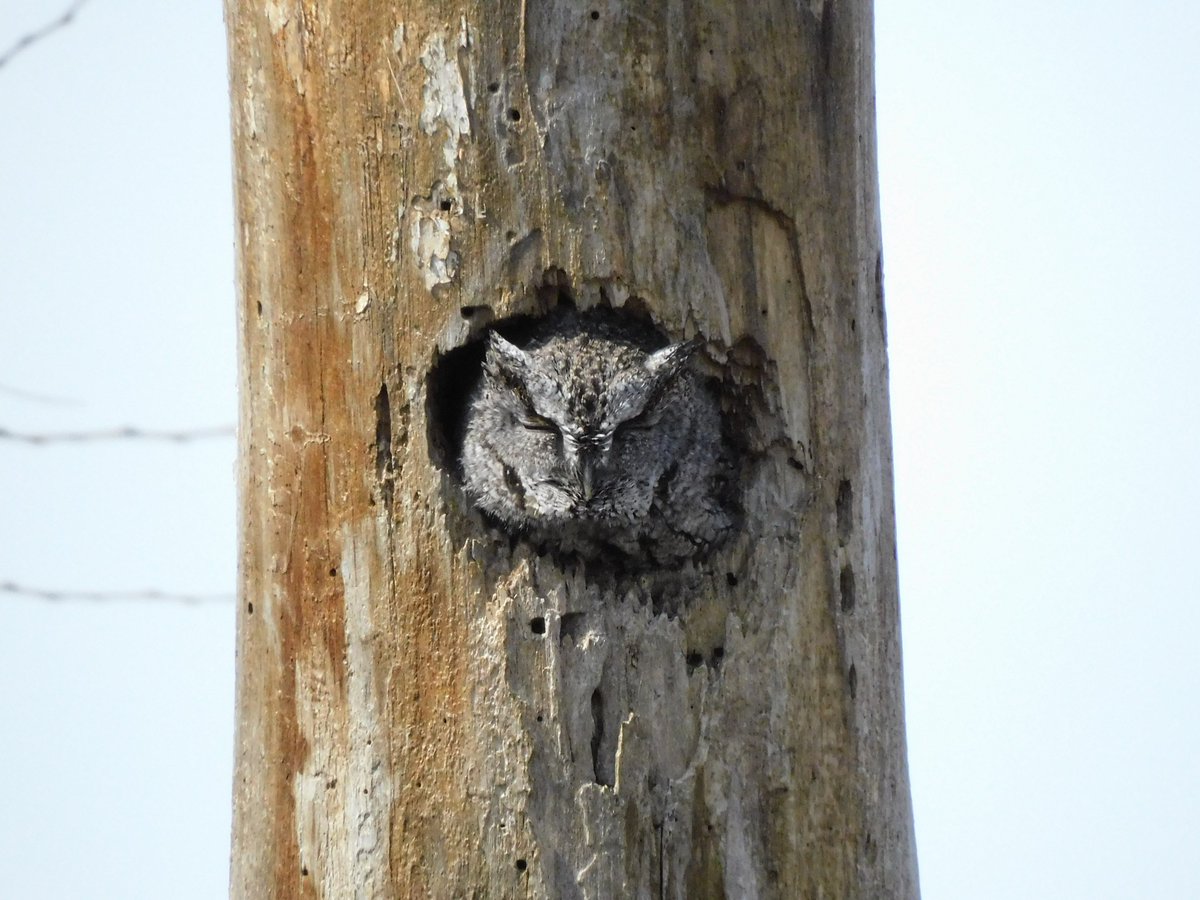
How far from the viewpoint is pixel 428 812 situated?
3029 mm

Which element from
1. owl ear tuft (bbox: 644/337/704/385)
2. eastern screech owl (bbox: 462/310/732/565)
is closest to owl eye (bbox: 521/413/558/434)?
eastern screech owl (bbox: 462/310/732/565)

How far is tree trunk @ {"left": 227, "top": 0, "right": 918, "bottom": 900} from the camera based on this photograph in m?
3.03

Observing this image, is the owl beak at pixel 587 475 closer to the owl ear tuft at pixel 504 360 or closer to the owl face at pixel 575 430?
the owl face at pixel 575 430

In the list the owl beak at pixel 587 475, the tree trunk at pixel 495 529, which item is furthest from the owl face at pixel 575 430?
the tree trunk at pixel 495 529

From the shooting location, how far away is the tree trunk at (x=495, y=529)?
3.03m

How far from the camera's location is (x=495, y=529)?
3.29 m

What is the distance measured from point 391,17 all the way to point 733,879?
1903 mm

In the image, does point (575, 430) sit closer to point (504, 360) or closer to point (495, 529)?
point (504, 360)

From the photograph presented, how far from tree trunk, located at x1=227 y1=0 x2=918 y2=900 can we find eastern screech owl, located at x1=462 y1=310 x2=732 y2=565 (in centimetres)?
21

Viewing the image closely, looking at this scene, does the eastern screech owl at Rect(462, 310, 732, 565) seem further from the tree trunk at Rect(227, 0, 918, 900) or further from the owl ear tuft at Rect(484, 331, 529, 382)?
the tree trunk at Rect(227, 0, 918, 900)

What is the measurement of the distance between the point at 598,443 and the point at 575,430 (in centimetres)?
6

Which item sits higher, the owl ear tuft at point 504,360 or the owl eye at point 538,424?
the owl ear tuft at point 504,360

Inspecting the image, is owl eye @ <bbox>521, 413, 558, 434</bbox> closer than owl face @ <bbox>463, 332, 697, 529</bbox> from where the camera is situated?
No

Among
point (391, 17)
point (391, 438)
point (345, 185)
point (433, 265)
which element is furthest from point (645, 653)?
point (391, 17)
